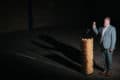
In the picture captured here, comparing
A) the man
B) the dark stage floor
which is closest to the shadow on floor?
the dark stage floor

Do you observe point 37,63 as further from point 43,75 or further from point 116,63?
point 116,63

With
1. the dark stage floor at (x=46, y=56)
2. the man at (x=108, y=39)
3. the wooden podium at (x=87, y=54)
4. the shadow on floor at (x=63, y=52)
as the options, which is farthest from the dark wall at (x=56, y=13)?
the man at (x=108, y=39)

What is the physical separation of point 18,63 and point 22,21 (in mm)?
7061

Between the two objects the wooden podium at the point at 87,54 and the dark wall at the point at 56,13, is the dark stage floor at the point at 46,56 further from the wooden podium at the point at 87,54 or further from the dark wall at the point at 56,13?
the dark wall at the point at 56,13

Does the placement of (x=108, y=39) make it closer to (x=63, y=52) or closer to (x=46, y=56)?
(x=46, y=56)

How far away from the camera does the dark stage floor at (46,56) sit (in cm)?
1087

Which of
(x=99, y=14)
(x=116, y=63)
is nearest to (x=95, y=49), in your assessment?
(x=116, y=63)

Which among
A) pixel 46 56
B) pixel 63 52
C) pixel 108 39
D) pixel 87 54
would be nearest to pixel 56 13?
pixel 63 52

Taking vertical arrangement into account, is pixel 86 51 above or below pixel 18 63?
above

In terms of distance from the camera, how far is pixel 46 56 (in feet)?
43.9

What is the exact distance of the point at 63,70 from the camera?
11.3 metres

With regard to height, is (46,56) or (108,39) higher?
(108,39)

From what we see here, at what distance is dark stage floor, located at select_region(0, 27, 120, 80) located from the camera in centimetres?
1087

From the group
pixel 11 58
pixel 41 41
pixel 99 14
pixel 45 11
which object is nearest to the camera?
pixel 11 58
